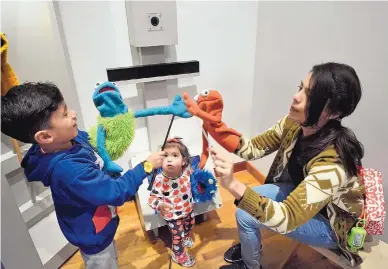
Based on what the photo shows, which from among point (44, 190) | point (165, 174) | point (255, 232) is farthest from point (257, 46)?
point (44, 190)

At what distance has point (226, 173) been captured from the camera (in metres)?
0.76

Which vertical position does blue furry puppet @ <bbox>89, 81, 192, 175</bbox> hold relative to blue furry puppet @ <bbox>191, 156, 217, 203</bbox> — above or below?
above

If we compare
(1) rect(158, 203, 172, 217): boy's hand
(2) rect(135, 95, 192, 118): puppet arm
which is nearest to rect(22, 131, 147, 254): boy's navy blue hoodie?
(2) rect(135, 95, 192, 118): puppet arm

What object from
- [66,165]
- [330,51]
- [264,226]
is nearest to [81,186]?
[66,165]

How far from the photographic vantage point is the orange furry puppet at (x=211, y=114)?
958 mm

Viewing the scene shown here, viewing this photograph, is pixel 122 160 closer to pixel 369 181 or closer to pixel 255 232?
pixel 255 232

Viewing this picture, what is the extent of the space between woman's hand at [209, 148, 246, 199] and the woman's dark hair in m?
0.28

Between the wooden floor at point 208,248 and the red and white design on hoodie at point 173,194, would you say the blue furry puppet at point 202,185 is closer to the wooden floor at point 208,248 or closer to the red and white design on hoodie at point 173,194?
the red and white design on hoodie at point 173,194

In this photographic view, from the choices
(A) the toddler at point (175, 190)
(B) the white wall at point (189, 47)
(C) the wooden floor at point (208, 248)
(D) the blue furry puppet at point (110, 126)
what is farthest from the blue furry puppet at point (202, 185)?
(D) the blue furry puppet at point (110, 126)

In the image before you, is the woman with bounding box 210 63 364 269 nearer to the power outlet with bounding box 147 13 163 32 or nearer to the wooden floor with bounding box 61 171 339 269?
the wooden floor with bounding box 61 171 339 269

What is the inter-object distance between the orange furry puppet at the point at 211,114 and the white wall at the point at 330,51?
0.52 meters

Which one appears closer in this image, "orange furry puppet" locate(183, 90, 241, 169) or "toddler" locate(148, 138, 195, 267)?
"orange furry puppet" locate(183, 90, 241, 169)

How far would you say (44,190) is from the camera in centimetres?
131

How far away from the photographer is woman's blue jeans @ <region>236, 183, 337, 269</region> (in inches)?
36.4
